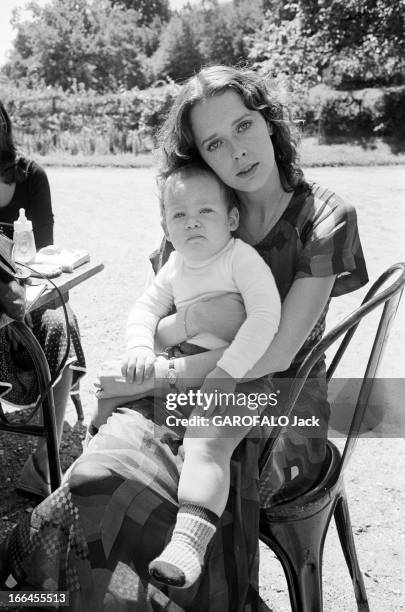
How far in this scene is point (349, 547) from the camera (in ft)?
6.49

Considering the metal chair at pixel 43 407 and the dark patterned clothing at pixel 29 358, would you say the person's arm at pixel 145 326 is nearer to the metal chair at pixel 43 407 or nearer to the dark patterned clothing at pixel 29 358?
the metal chair at pixel 43 407

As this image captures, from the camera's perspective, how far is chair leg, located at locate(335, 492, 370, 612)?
1967 millimetres

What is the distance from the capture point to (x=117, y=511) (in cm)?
144

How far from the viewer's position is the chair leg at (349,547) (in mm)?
1967

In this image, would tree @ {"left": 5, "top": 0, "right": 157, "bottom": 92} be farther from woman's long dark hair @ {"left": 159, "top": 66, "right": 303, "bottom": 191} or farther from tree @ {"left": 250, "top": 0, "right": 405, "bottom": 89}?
woman's long dark hair @ {"left": 159, "top": 66, "right": 303, "bottom": 191}

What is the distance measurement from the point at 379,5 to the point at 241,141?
662 inches

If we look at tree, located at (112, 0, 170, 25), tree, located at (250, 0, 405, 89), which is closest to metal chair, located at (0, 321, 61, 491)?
tree, located at (250, 0, 405, 89)

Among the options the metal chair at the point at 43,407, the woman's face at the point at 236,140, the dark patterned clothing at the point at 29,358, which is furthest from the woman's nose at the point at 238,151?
the dark patterned clothing at the point at 29,358

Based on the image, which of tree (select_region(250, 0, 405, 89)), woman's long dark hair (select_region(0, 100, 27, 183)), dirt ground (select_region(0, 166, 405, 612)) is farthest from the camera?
tree (select_region(250, 0, 405, 89))

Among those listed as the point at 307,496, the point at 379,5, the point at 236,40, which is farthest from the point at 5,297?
the point at 236,40

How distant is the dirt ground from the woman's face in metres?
1.35

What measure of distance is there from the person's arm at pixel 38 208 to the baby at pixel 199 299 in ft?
4.36

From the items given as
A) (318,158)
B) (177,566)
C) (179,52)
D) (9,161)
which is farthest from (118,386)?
(179,52)

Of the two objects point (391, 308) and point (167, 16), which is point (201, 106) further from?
point (167, 16)
